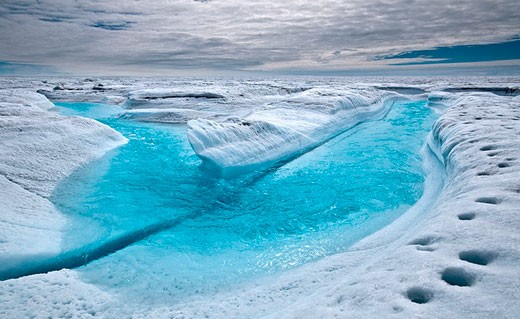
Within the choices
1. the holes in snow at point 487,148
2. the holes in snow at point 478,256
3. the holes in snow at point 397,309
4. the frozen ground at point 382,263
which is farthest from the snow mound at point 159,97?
the holes in snow at point 397,309

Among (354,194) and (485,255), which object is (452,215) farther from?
(354,194)

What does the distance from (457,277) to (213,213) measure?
432 cm

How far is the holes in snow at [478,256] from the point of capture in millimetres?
2346

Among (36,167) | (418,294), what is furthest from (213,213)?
(418,294)

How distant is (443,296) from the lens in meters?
2.01

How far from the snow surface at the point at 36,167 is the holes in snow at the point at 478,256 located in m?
4.91

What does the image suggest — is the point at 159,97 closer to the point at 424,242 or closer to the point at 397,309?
the point at 424,242

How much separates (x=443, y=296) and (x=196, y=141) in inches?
275

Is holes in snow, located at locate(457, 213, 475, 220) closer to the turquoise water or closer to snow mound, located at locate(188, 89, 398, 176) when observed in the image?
the turquoise water

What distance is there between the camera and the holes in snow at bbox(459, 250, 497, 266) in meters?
2.35

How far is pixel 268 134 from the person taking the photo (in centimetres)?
1021

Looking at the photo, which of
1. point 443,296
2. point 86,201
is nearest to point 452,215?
point 443,296

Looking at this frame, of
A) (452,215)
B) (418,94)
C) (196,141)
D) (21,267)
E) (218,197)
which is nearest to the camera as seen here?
(452,215)

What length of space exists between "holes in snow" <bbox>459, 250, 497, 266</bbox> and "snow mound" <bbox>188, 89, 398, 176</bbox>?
5.90 m
